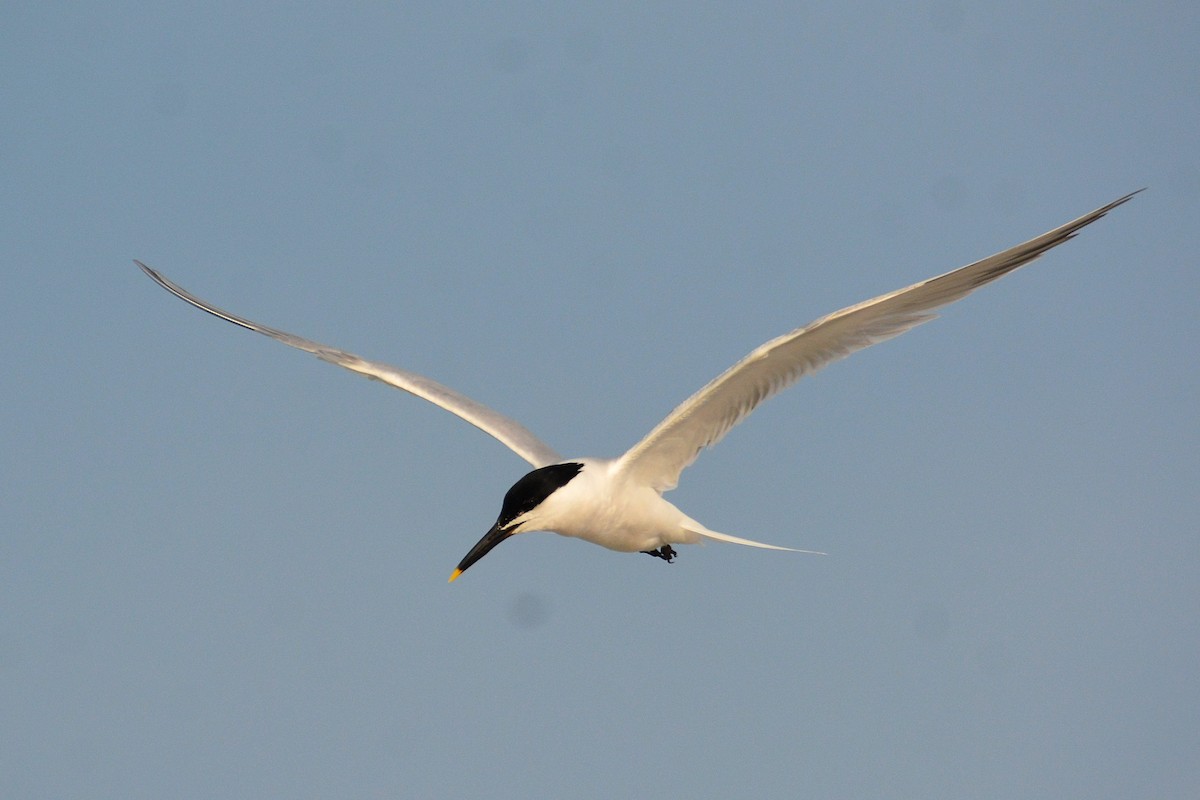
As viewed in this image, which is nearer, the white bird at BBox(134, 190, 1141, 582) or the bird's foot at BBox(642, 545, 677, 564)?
the white bird at BBox(134, 190, 1141, 582)

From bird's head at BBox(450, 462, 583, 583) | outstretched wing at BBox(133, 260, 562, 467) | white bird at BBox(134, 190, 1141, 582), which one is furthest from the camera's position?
outstretched wing at BBox(133, 260, 562, 467)

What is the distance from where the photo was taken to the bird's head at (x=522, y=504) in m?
8.35

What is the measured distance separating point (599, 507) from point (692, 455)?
32.8 inches

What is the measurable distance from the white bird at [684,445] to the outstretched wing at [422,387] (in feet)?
0.45

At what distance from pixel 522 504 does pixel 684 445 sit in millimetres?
1238

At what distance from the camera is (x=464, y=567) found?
849 centimetres

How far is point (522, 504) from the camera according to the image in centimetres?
839

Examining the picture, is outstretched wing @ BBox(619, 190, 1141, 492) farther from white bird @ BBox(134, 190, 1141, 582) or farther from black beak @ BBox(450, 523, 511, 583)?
black beak @ BBox(450, 523, 511, 583)

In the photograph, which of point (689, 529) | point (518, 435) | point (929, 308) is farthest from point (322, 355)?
point (929, 308)

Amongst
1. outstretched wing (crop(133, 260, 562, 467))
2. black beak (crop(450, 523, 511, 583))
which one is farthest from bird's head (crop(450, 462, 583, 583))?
outstretched wing (crop(133, 260, 562, 467))

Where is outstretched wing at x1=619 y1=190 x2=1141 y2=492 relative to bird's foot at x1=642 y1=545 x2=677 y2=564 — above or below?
above

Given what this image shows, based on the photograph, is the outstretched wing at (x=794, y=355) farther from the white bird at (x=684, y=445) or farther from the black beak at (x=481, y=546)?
the black beak at (x=481, y=546)

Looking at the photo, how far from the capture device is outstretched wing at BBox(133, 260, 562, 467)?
9.93 meters

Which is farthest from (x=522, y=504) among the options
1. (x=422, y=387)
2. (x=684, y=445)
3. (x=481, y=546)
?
(x=422, y=387)
